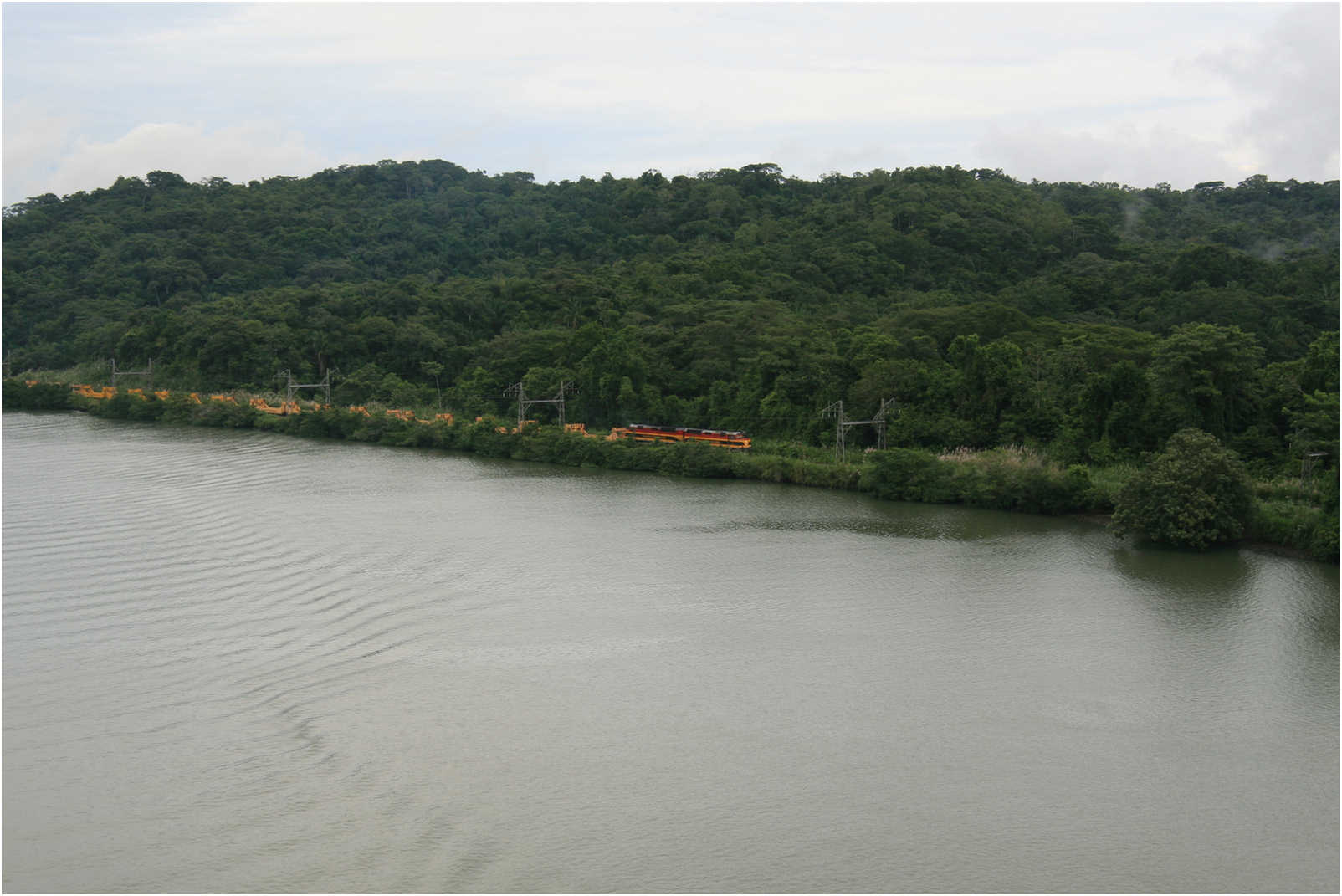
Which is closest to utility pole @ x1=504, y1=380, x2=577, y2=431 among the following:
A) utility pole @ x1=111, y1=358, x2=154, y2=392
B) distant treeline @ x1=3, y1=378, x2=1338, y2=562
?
distant treeline @ x1=3, y1=378, x2=1338, y2=562

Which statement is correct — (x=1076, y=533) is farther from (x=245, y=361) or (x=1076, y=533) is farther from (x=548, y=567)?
(x=245, y=361)

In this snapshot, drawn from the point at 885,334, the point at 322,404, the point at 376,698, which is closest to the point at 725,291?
the point at 885,334

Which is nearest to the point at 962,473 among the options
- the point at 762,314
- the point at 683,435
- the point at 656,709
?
the point at 683,435

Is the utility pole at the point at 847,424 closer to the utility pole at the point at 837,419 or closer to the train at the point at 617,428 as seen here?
the utility pole at the point at 837,419

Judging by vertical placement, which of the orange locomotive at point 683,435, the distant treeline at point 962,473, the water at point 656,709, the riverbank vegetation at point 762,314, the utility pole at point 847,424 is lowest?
the water at point 656,709

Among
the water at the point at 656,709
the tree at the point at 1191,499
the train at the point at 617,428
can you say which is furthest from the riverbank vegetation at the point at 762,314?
the water at the point at 656,709

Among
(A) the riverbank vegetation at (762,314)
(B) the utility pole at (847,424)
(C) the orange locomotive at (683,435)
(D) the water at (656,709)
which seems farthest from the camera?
(C) the orange locomotive at (683,435)

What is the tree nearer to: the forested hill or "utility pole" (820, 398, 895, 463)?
the forested hill
